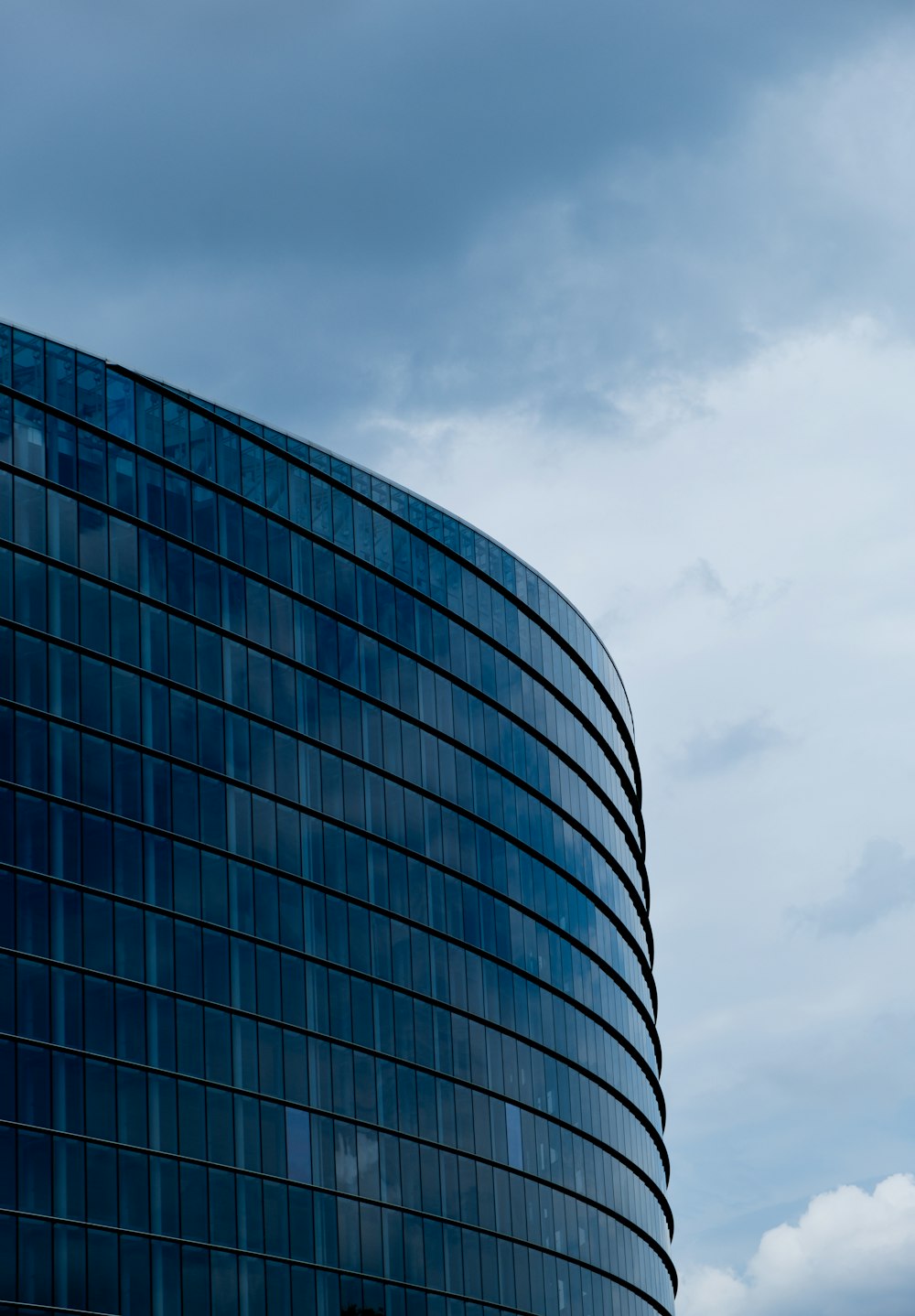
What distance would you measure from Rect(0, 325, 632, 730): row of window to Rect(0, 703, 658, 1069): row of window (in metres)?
9.43

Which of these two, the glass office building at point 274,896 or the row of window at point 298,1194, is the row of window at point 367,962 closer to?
the glass office building at point 274,896

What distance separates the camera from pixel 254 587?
6256 centimetres

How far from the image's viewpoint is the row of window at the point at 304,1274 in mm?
49781

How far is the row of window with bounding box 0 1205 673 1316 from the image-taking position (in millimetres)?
49781

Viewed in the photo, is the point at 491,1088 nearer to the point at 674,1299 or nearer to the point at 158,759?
the point at 158,759

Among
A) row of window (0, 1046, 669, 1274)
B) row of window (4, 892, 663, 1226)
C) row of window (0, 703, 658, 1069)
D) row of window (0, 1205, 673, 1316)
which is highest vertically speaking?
row of window (0, 703, 658, 1069)

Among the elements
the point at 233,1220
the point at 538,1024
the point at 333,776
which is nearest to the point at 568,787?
the point at 538,1024

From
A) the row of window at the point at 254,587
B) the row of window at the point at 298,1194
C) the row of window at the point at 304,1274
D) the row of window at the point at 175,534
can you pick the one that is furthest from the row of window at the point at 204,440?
the row of window at the point at 304,1274

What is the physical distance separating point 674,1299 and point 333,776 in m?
40.1

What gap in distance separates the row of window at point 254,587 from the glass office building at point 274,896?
4.5 inches

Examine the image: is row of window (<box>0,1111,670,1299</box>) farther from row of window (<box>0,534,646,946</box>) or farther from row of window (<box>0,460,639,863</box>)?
row of window (<box>0,460,639,863</box>)

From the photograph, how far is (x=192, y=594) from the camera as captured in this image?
60156 millimetres

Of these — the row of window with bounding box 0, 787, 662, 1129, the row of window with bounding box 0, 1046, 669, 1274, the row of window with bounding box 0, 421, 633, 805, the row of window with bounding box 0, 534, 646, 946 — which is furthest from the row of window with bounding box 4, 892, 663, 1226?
the row of window with bounding box 0, 421, 633, 805

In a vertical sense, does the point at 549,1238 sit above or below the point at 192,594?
below
